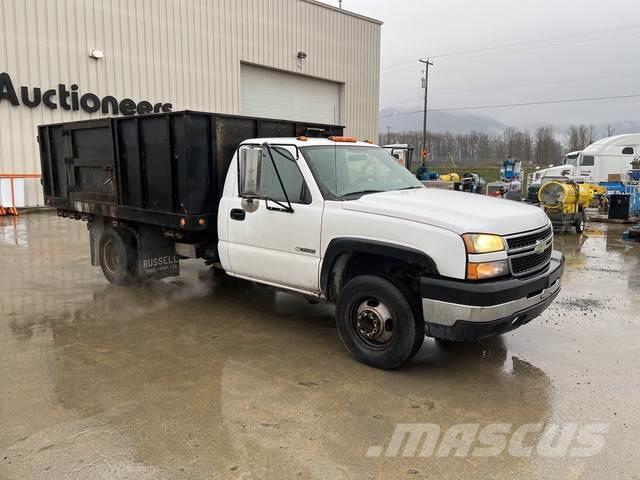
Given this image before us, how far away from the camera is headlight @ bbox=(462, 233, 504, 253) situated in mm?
4012

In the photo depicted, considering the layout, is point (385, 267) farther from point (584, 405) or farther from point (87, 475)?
point (87, 475)

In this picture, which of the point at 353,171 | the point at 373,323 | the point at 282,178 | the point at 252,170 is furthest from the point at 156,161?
the point at 373,323

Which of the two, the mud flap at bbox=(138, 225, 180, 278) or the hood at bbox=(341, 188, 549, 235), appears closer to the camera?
the hood at bbox=(341, 188, 549, 235)

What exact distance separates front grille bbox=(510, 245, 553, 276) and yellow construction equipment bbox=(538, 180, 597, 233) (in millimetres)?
9882

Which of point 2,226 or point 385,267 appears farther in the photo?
point 2,226

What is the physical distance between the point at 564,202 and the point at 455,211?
10848mm

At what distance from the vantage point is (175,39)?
2006 cm

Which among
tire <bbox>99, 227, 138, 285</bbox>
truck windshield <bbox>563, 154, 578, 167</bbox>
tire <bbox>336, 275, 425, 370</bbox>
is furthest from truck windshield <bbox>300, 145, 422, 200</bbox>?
truck windshield <bbox>563, 154, 578, 167</bbox>

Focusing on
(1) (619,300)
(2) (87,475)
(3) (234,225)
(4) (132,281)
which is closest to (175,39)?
(4) (132,281)

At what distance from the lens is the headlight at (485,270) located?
4020 millimetres

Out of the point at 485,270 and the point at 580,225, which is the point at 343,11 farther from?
the point at 485,270

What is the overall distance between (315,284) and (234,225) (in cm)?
128

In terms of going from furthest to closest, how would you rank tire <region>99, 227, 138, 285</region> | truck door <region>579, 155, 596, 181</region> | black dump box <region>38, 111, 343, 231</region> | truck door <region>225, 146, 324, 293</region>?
1. truck door <region>579, 155, 596, 181</region>
2. tire <region>99, 227, 138, 285</region>
3. black dump box <region>38, 111, 343, 231</region>
4. truck door <region>225, 146, 324, 293</region>

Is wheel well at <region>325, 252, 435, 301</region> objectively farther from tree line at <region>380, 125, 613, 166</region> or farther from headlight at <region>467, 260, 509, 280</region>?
tree line at <region>380, 125, 613, 166</region>
